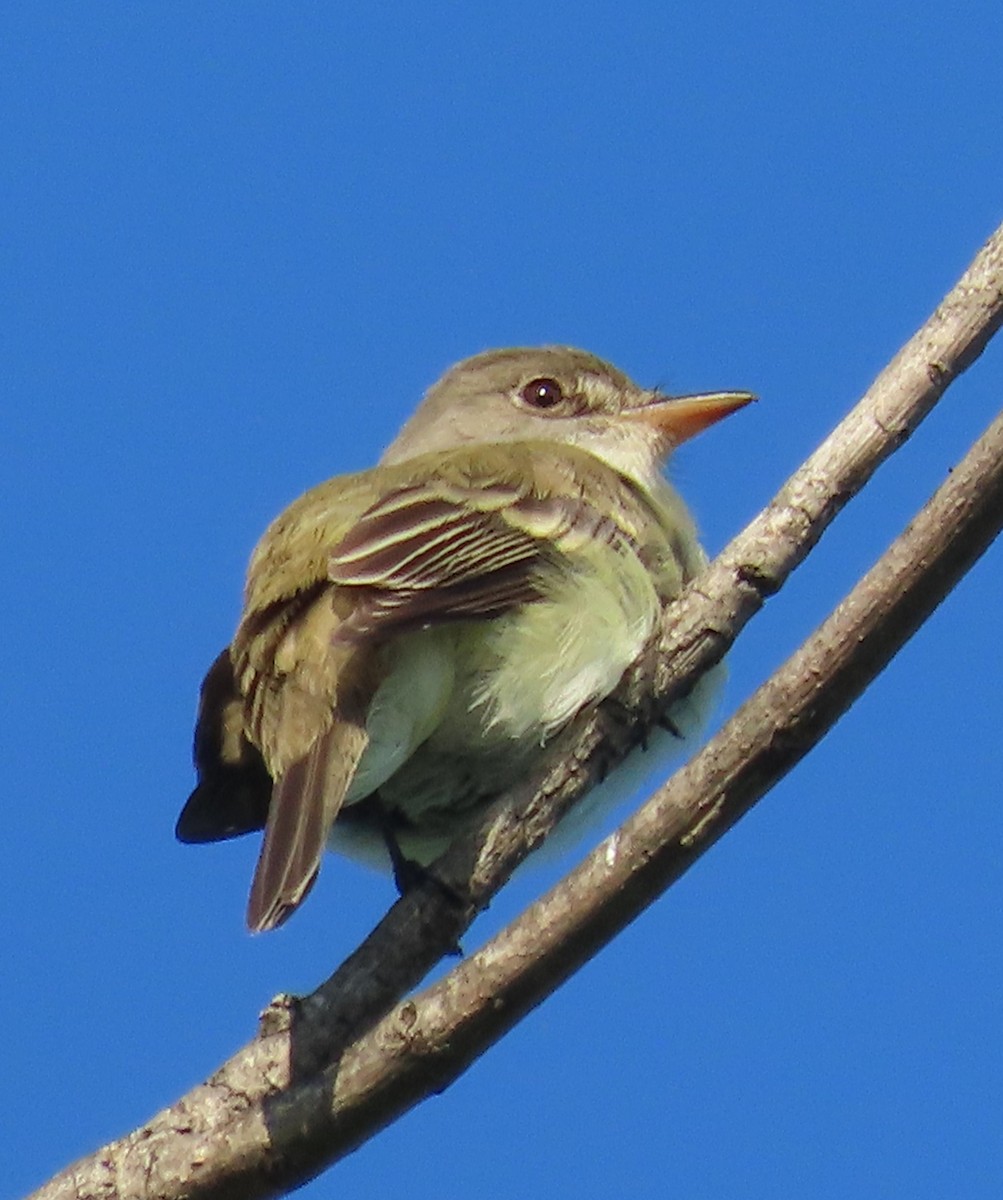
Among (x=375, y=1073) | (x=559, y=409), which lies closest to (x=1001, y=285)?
(x=375, y=1073)

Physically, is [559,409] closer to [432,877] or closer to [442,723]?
[442,723]

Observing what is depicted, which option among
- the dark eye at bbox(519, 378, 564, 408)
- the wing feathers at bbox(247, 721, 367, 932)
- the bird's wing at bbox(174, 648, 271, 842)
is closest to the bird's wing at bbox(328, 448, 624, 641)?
the wing feathers at bbox(247, 721, 367, 932)

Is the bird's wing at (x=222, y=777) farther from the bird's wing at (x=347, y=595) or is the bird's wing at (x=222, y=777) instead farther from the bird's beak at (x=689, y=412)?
the bird's beak at (x=689, y=412)

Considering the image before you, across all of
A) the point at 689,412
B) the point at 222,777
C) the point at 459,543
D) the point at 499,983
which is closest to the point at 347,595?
the point at 459,543

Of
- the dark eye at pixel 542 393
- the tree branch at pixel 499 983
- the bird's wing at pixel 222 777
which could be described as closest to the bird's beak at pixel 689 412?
the dark eye at pixel 542 393

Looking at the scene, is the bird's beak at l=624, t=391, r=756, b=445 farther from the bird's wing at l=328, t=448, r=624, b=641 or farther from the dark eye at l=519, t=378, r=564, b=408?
the bird's wing at l=328, t=448, r=624, b=641
